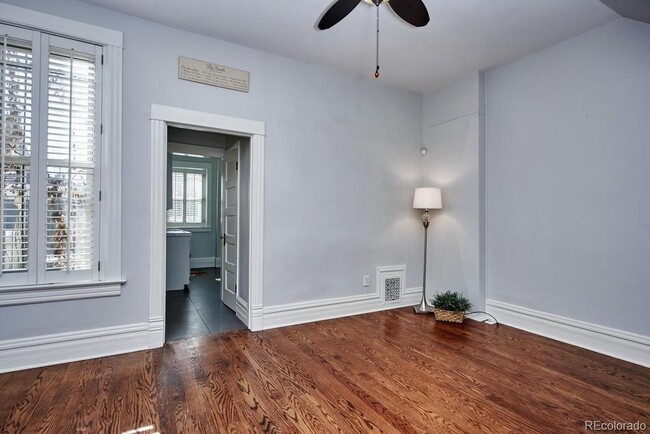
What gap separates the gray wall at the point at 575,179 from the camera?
2.77m

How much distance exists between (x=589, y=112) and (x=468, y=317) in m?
2.41

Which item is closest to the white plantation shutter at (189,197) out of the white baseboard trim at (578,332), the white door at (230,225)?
the white door at (230,225)

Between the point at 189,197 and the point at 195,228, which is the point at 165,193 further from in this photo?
the point at 189,197

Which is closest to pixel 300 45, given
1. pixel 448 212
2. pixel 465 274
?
pixel 448 212

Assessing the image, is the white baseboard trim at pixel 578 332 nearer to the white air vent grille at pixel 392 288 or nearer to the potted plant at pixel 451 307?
the potted plant at pixel 451 307

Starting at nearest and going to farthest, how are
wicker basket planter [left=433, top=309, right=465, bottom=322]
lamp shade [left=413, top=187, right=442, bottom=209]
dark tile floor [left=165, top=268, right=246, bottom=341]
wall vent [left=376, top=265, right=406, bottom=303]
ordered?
dark tile floor [left=165, top=268, right=246, bottom=341]
wicker basket planter [left=433, top=309, right=465, bottom=322]
lamp shade [left=413, top=187, right=442, bottom=209]
wall vent [left=376, top=265, right=406, bottom=303]

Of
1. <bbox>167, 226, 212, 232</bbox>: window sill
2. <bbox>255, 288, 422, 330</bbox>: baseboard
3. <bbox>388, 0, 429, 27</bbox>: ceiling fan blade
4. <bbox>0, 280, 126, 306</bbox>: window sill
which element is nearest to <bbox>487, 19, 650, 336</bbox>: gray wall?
<bbox>255, 288, 422, 330</bbox>: baseboard

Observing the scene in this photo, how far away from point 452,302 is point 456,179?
150 centimetres

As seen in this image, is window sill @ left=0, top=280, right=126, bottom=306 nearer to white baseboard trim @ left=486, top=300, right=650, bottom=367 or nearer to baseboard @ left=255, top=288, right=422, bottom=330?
baseboard @ left=255, top=288, right=422, bottom=330

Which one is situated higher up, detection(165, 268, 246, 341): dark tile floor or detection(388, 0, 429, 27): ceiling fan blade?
detection(388, 0, 429, 27): ceiling fan blade

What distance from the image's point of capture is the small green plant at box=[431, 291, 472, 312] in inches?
147

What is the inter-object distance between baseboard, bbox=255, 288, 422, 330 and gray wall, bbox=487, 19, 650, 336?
1183 millimetres

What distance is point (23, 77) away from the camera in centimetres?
250

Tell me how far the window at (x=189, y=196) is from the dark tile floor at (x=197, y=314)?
288cm
